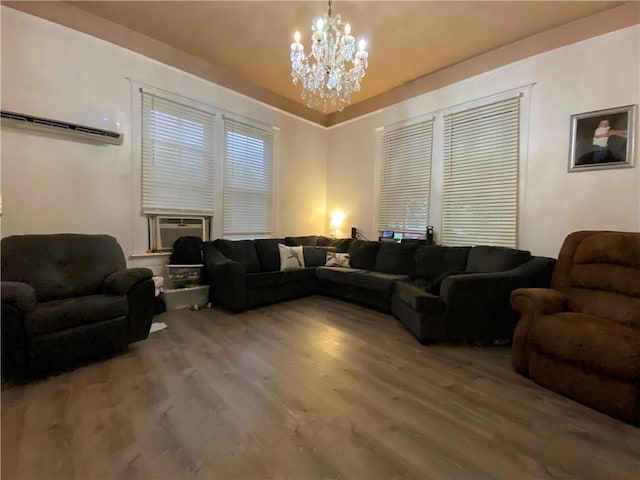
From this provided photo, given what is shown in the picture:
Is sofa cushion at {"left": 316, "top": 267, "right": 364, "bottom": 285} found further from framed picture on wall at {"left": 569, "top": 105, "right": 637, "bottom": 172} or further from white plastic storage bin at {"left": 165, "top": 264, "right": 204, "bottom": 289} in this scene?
framed picture on wall at {"left": 569, "top": 105, "right": 637, "bottom": 172}

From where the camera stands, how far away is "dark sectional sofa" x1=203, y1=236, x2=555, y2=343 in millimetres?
2645

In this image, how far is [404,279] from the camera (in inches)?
140

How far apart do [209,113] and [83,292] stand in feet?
9.03

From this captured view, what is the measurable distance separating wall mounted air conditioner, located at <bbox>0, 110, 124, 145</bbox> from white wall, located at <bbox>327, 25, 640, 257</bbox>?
4149mm

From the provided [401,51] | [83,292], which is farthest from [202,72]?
[83,292]

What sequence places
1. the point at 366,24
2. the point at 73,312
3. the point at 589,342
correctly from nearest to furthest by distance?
the point at 589,342 → the point at 73,312 → the point at 366,24

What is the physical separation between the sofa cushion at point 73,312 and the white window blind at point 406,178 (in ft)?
12.1

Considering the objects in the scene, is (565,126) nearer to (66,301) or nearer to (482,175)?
(482,175)

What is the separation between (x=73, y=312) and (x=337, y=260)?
10.4 feet

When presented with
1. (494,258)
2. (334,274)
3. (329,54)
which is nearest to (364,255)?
(334,274)

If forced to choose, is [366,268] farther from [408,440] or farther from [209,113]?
[209,113]

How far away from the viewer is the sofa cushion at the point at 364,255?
14.0 ft

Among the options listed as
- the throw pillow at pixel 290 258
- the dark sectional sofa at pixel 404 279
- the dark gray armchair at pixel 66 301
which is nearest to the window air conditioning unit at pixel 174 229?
the dark sectional sofa at pixel 404 279

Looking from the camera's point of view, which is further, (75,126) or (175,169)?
(175,169)
